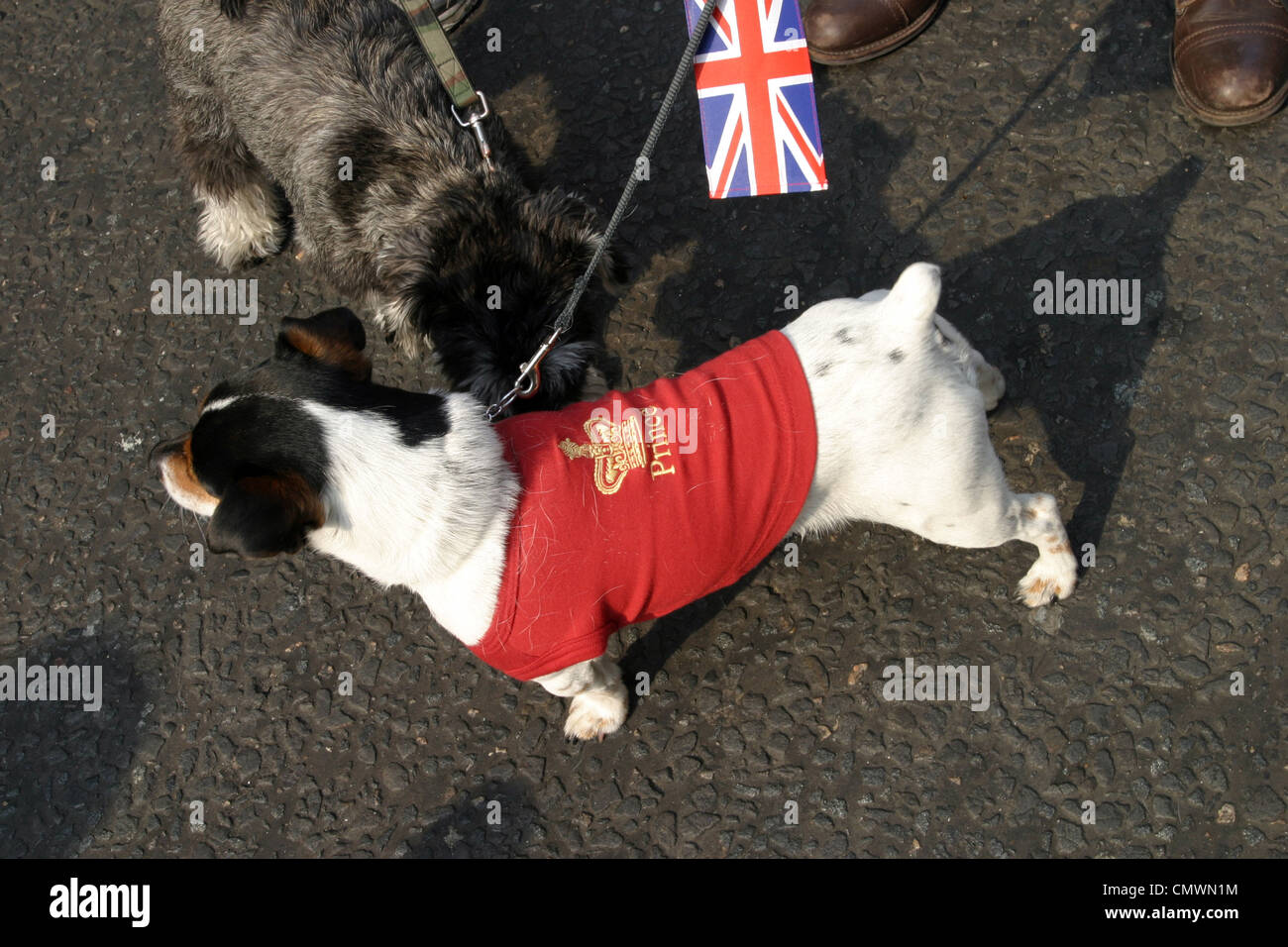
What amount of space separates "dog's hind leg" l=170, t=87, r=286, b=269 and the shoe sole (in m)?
4.53

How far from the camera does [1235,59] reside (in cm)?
390

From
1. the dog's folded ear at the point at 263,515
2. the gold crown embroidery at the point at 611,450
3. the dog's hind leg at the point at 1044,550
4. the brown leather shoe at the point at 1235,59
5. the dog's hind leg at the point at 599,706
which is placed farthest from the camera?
the brown leather shoe at the point at 1235,59

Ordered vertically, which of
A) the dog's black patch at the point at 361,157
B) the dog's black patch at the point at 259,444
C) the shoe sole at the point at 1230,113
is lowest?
the dog's black patch at the point at 259,444

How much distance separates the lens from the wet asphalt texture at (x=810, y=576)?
3.29 metres

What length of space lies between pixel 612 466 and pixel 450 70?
1845mm

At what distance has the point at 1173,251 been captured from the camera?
12.8 feet

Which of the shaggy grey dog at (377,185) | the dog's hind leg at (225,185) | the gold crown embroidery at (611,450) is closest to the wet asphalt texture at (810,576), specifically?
the dog's hind leg at (225,185)

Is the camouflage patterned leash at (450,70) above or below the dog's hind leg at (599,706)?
above

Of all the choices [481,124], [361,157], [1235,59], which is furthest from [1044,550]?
[361,157]

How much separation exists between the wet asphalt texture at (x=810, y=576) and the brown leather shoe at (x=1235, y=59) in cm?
13

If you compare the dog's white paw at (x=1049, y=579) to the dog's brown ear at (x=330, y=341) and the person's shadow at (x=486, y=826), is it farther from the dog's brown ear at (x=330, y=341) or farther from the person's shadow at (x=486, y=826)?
the dog's brown ear at (x=330, y=341)

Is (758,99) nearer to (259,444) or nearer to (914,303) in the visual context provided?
(914,303)

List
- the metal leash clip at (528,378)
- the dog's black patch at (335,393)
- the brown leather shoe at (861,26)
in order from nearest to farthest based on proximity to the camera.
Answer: the dog's black patch at (335,393), the metal leash clip at (528,378), the brown leather shoe at (861,26)
